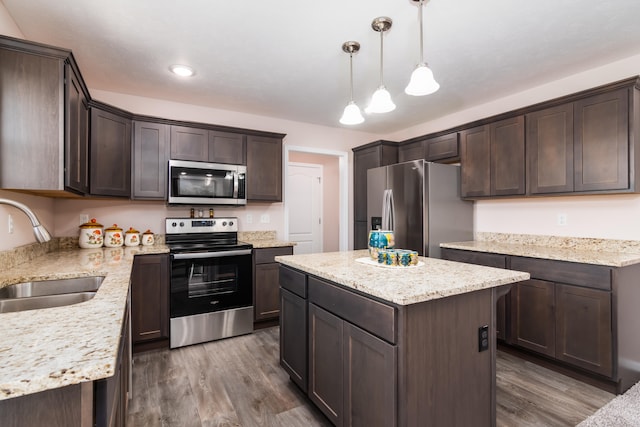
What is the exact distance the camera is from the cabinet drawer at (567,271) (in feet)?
7.03

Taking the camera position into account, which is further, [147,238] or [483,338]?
[147,238]

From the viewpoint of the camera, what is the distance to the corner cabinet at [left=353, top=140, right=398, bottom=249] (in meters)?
4.20

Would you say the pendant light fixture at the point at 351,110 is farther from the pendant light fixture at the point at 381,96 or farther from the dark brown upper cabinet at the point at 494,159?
the dark brown upper cabinet at the point at 494,159

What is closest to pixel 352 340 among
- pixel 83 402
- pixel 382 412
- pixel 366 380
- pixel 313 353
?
pixel 366 380

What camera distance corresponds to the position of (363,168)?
4.46 metres

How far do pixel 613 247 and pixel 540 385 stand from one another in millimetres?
1296

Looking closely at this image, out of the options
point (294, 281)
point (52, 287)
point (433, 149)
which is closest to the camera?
point (52, 287)

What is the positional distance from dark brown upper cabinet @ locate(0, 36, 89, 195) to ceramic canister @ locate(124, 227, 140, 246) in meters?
1.31

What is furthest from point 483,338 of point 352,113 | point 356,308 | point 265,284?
point 265,284

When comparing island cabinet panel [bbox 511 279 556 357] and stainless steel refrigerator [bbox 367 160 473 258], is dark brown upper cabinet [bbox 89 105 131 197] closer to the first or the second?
stainless steel refrigerator [bbox 367 160 473 258]

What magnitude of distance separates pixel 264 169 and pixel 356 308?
8.23 feet

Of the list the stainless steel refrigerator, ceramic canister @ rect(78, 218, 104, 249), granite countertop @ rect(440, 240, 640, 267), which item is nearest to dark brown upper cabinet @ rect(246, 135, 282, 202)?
the stainless steel refrigerator

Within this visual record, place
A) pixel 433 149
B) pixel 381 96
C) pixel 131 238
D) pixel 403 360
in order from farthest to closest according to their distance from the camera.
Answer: pixel 433 149, pixel 131 238, pixel 381 96, pixel 403 360

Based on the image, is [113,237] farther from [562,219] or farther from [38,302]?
[562,219]
